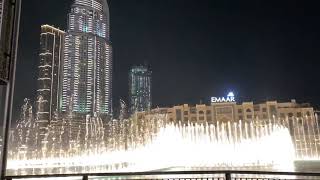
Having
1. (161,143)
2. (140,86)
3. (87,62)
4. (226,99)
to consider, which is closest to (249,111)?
(226,99)

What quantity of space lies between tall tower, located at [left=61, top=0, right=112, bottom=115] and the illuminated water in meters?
16.3

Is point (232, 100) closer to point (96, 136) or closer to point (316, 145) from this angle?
point (316, 145)

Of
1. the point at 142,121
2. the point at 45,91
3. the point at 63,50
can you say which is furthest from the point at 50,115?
the point at 142,121

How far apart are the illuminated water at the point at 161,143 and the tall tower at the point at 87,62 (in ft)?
53.4

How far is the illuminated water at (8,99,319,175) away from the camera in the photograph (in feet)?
128

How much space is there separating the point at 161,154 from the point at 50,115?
52.0 m

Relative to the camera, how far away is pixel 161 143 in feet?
145

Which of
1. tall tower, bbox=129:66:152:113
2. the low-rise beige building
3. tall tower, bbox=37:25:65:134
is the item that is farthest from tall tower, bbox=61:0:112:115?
tall tower, bbox=129:66:152:113

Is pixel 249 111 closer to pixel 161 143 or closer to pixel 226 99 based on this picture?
pixel 226 99

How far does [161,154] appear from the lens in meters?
39.2

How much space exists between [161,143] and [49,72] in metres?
55.0

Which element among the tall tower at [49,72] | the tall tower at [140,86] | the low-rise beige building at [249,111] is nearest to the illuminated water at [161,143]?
the low-rise beige building at [249,111]

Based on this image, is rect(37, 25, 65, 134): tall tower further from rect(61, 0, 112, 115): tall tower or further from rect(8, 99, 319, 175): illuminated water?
rect(8, 99, 319, 175): illuminated water

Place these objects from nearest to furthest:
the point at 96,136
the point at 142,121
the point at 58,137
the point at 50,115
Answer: the point at 96,136
the point at 58,137
the point at 142,121
the point at 50,115
